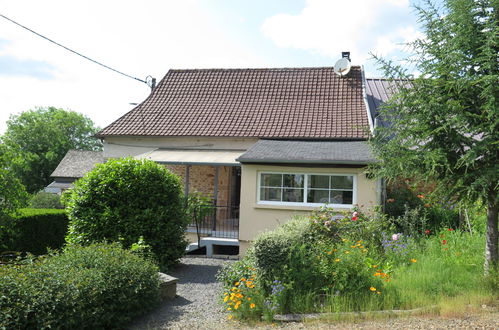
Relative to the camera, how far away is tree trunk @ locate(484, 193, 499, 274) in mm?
7137

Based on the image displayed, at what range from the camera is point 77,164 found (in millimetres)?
43188

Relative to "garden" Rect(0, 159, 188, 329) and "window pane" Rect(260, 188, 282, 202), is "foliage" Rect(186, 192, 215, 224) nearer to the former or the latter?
"window pane" Rect(260, 188, 282, 202)

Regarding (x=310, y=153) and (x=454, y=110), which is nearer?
(x=454, y=110)

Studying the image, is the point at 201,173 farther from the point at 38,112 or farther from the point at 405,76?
the point at 38,112

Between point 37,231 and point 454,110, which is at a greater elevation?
point 454,110

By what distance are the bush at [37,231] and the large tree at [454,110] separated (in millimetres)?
9109

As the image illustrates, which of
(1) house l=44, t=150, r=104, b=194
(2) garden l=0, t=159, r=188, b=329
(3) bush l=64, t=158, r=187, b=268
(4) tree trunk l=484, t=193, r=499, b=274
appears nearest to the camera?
(2) garden l=0, t=159, r=188, b=329

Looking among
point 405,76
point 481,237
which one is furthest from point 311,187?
point 405,76

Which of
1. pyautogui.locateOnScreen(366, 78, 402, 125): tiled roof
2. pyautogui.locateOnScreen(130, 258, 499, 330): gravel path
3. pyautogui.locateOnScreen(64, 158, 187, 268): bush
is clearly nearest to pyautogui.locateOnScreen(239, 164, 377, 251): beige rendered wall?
pyautogui.locateOnScreen(64, 158, 187, 268): bush

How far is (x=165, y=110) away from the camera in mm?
19094

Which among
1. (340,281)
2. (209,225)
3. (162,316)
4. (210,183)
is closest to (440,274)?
(340,281)

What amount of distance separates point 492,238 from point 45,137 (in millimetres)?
58343

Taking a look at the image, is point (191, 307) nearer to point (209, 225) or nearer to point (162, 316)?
point (162, 316)

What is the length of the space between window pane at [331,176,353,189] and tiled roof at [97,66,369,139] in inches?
154
